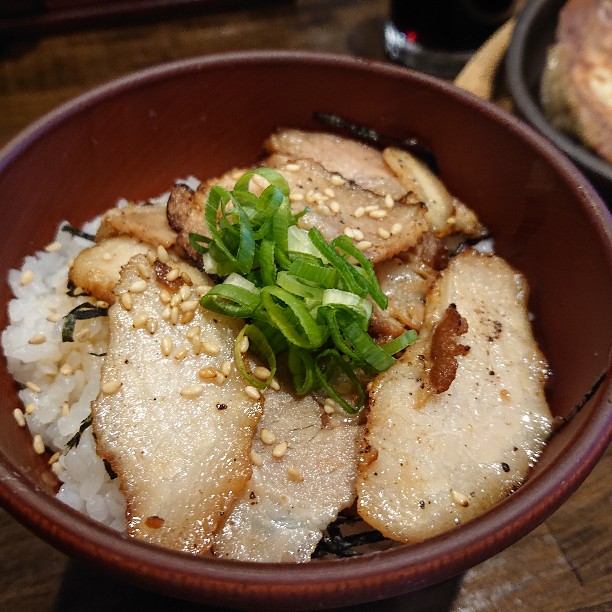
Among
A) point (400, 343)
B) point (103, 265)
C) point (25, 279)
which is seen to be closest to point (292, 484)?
point (400, 343)

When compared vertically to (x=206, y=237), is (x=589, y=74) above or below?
above

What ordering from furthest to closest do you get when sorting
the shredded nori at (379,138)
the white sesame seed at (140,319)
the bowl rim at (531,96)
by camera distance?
the bowl rim at (531,96), the shredded nori at (379,138), the white sesame seed at (140,319)

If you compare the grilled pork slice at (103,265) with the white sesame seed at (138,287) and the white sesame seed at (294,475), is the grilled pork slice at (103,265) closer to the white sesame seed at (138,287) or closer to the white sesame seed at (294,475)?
the white sesame seed at (138,287)

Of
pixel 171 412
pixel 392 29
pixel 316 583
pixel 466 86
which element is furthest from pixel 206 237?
pixel 392 29

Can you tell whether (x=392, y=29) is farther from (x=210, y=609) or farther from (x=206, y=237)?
(x=210, y=609)

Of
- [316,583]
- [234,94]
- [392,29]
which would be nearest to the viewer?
[316,583]

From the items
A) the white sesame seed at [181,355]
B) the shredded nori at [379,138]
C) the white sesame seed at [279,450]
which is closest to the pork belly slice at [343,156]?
the shredded nori at [379,138]

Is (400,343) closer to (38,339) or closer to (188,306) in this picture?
(188,306)

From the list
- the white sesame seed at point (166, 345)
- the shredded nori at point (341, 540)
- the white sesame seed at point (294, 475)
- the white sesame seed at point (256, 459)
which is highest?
the white sesame seed at point (166, 345)
